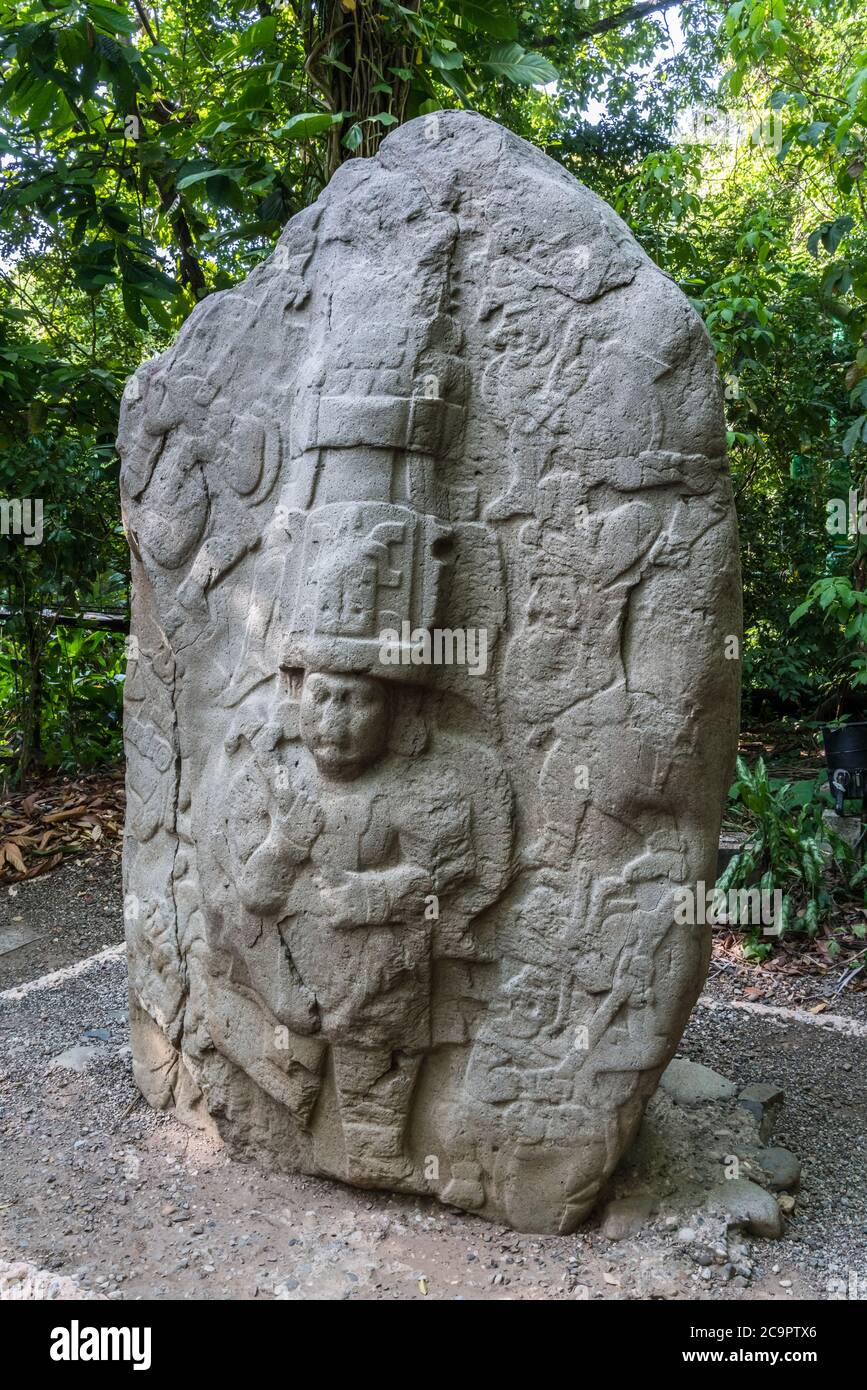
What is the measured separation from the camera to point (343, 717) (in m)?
2.50

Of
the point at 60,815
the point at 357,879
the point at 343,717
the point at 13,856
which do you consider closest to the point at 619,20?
the point at 60,815

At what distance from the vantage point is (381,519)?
98.6 inches

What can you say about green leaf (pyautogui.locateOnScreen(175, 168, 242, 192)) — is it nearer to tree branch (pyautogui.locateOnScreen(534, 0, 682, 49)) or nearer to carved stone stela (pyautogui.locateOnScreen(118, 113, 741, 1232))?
carved stone stela (pyautogui.locateOnScreen(118, 113, 741, 1232))

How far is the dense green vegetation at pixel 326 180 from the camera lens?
15.0 ft

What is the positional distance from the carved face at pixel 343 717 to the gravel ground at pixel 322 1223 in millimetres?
1116

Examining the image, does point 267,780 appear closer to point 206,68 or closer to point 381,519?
point 381,519

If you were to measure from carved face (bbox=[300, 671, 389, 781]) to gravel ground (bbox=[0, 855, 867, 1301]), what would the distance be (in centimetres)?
112

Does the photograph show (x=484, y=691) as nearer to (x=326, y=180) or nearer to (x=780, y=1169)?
(x=780, y=1169)

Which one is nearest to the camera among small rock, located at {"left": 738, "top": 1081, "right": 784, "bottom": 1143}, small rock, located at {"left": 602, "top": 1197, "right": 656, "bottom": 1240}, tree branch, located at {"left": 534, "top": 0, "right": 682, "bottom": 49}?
small rock, located at {"left": 602, "top": 1197, "right": 656, "bottom": 1240}

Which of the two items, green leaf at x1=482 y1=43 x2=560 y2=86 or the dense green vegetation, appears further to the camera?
the dense green vegetation

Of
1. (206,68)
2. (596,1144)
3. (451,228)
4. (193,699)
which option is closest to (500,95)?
(206,68)

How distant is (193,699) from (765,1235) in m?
1.92

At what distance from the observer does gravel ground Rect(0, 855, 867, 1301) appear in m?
2.51

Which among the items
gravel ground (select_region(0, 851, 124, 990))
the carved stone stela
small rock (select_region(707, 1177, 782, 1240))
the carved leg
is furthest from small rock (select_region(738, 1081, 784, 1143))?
gravel ground (select_region(0, 851, 124, 990))
